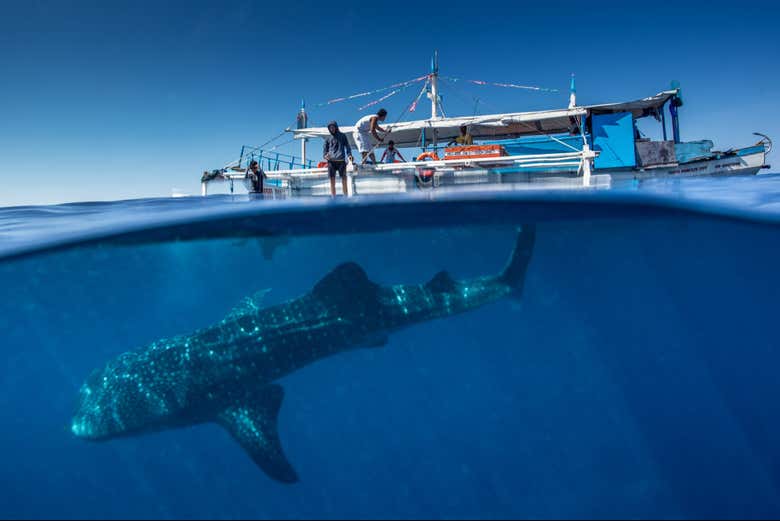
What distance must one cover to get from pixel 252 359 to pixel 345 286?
1.96 metres

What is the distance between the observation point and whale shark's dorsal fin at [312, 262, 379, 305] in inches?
294

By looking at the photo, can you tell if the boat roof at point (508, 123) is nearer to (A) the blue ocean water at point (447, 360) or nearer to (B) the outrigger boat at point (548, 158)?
(B) the outrigger boat at point (548, 158)

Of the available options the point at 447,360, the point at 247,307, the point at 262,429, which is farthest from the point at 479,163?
the point at 447,360

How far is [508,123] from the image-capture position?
19.6m

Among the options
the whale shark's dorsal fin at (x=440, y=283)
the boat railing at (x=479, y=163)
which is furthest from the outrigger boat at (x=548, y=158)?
the whale shark's dorsal fin at (x=440, y=283)

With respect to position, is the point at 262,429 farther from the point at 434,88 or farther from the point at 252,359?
the point at 434,88

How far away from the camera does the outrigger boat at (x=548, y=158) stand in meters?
15.9

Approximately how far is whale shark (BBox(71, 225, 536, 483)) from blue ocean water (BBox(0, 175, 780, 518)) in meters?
2.87

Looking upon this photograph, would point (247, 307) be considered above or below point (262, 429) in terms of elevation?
above

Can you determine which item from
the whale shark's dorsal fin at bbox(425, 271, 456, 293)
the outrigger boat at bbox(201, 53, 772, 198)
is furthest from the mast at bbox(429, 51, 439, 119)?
the whale shark's dorsal fin at bbox(425, 271, 456, 293)

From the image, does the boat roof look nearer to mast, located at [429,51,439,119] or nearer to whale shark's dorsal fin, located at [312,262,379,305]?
mast, located at [429,51,439,119]

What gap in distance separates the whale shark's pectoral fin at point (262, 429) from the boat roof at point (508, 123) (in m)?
15.1

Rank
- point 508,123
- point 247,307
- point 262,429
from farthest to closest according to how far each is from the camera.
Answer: point 508,123 → point 247,307 → point 262,429

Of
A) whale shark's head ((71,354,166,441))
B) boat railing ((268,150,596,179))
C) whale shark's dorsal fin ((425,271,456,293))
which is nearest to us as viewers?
whale shark's head ((71,354,166,441))
